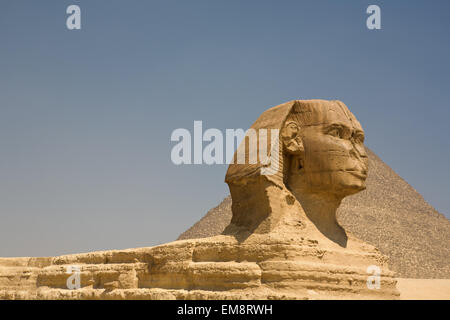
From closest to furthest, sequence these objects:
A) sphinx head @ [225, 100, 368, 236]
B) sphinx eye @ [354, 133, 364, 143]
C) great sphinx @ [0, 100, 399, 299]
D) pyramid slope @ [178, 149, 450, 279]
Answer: great sphinx @ [0, 100, 399, 299] → sphinx head @ [225, 100, 368, 236] → sphinx eye @ [354, 133, 364, 143] → pyramid slope @ [178, 149, 450, 279]

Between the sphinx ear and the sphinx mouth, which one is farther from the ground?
the sphinx ear

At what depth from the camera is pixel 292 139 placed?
11.9m

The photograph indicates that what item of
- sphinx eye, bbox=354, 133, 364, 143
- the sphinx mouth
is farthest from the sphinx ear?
sphinx eye, bbox=354, 133, 364, 143

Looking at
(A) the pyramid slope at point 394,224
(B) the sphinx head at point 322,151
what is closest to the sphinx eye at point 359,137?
(B) the sphinx head at point 322,151

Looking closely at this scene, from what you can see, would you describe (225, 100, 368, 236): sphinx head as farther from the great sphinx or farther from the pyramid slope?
the pyramid slope

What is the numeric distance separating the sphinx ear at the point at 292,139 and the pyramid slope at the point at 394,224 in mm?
66234

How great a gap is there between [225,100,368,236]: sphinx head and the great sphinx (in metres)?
0.02

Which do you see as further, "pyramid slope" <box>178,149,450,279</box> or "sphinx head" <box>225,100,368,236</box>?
"pyramid slope" <box>178,149,450,279</box>

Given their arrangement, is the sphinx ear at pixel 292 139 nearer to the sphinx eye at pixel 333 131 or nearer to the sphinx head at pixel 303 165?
the sphinx head at pixel 303 165

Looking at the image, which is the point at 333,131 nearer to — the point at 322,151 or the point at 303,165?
the point at 322,151

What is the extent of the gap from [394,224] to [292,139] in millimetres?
81661

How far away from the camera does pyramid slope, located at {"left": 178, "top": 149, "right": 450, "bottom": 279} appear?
267 ft
